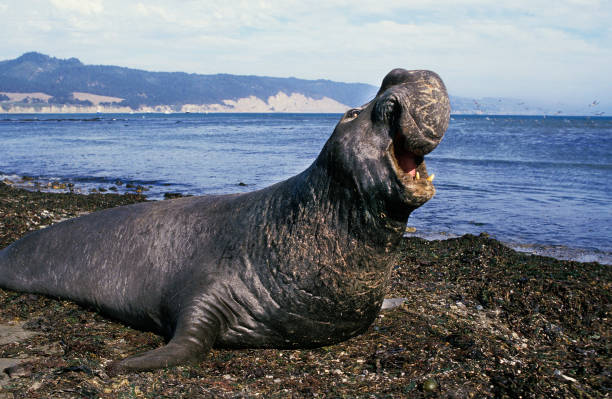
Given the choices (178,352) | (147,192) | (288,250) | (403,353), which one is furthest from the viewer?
(147,192)

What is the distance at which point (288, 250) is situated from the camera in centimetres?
414

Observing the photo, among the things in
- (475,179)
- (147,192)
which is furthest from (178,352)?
(475,179)

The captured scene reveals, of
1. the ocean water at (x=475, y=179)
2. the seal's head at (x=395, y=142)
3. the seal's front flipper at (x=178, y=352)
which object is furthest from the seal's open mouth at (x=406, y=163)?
the ocean water at (x=475, y=179)

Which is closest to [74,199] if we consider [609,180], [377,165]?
[377,165]

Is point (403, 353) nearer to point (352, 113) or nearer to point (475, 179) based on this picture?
point (352, 113)

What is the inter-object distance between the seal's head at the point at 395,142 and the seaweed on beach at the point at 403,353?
126cm

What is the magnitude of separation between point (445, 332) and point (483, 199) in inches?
489

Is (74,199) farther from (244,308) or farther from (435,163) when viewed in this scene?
(435,163)

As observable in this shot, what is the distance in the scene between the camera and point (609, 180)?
2203 cm

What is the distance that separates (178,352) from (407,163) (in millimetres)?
2125

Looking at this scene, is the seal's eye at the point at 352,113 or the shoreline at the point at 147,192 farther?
the shoreline at the point at 147,192

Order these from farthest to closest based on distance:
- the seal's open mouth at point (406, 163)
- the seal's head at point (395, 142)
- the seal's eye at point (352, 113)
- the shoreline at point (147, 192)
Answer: the shoreline at point (147, 192)
the seal's eye at point (352, 113)
the seal's open mouth at point (406, 163)
the seal's head at point (395, 142)

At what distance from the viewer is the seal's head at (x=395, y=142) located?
342 centimetres

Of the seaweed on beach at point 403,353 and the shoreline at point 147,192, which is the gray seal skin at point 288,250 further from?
the shoreline at point 147,192
